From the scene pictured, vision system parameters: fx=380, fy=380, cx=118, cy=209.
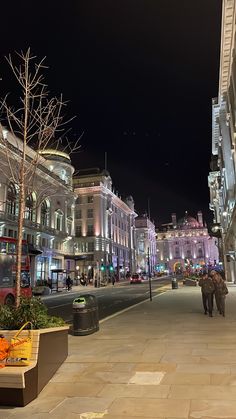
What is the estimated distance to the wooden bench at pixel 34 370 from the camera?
5.75 meters

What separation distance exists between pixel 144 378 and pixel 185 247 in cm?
15386

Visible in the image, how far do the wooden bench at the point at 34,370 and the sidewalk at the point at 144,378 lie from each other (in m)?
0.16

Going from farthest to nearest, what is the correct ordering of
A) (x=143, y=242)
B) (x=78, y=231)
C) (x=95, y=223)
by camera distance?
1. (x=143, y=242)
2. (x=78, y=231)
3. (x=95, y=223)

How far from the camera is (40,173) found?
56250 millimetres

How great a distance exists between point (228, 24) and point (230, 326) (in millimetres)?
21560

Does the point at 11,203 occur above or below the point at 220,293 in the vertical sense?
above

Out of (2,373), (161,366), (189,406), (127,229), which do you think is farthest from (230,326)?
(127,229)

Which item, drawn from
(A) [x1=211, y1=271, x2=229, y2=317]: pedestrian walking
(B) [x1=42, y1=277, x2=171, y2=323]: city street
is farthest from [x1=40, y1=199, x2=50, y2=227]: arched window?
(A) [x1=211, y1=271, x2=229, y2=317]: pedestrian walking

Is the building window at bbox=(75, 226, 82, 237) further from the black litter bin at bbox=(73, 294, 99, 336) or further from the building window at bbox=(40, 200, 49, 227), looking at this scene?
the black litter bin at bbox=(73, 294, 99, 336)

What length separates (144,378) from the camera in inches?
272

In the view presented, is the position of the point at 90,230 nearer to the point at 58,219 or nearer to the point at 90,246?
the point at 90,246

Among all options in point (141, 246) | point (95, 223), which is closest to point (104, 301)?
point (95, 223)

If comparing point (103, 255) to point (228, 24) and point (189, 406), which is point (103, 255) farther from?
point (189, 406)

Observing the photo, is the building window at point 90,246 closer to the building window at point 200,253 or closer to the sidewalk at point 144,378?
the sidewalk at point 144,378
